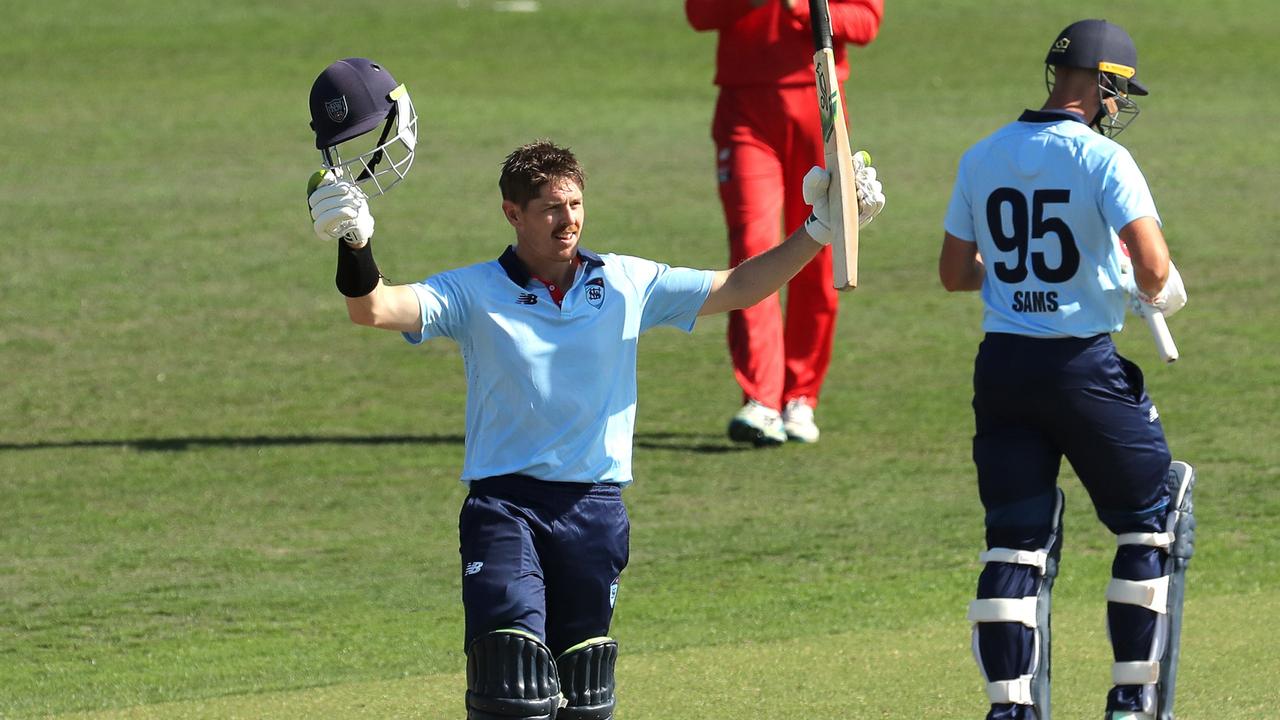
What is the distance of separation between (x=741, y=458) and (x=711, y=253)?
18.1ft

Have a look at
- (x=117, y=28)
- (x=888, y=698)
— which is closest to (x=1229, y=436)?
(x=888, y=698)

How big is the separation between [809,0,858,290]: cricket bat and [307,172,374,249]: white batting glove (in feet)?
3.92

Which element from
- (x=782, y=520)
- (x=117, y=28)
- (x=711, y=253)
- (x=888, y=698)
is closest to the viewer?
(x=888, y=698)

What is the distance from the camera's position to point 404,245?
16.2m

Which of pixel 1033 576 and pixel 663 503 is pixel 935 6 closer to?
pixel 663 503

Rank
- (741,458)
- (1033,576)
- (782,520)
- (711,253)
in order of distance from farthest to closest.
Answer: (711,253), (741,458), (782,520), (1033,576)

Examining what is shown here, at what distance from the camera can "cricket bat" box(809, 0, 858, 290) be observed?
17.5 feet

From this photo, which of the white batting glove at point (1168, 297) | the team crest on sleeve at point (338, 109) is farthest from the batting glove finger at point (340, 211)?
the white batting glove at point (1168, 297)

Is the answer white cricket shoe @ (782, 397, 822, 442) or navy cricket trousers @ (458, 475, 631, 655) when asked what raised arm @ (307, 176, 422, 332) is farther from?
white cricket shoe @ (782, 397, 822, 442)

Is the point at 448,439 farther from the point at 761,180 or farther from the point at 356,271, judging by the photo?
the point at 356,271

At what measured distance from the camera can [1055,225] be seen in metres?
5.84

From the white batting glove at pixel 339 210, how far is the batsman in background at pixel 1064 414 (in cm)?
191

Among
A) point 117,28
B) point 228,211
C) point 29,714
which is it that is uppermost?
point 117,28

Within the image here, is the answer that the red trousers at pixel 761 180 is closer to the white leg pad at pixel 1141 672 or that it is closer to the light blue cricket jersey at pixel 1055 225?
the light blue cricket jersey at pixel 1055 225
